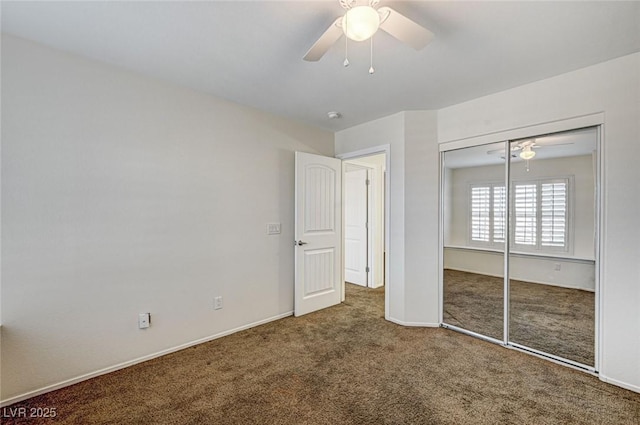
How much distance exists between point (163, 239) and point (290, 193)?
150cm

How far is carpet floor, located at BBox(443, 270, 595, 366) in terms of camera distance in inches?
92.8

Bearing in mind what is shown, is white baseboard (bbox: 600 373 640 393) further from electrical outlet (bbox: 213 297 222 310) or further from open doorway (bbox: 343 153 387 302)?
electrical outlet (bbox: 213 297 222 310)

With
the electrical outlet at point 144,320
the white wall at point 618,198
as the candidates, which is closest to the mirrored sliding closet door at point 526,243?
the white wall at point 618,198

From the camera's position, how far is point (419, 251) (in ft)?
10.4

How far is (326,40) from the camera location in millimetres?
1599

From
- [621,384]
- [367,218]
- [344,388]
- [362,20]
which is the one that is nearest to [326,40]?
[362,20]

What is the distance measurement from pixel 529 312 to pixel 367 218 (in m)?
2.50

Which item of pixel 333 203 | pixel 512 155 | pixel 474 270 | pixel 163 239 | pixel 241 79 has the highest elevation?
pixel 241 79

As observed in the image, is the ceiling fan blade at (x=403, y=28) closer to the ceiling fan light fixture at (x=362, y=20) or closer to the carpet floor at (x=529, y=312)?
the ceiling fan light fixture at (x=362, y=20)

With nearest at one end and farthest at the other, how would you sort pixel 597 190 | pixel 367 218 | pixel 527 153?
pixel 597 190, pixel 527 153, pixel 367 218

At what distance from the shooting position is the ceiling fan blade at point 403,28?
142 centimetres

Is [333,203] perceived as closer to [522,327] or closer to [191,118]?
[191,118]

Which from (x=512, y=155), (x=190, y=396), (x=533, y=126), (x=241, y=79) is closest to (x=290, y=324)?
(x=190, y=396)

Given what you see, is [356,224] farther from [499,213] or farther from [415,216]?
[499,213]
